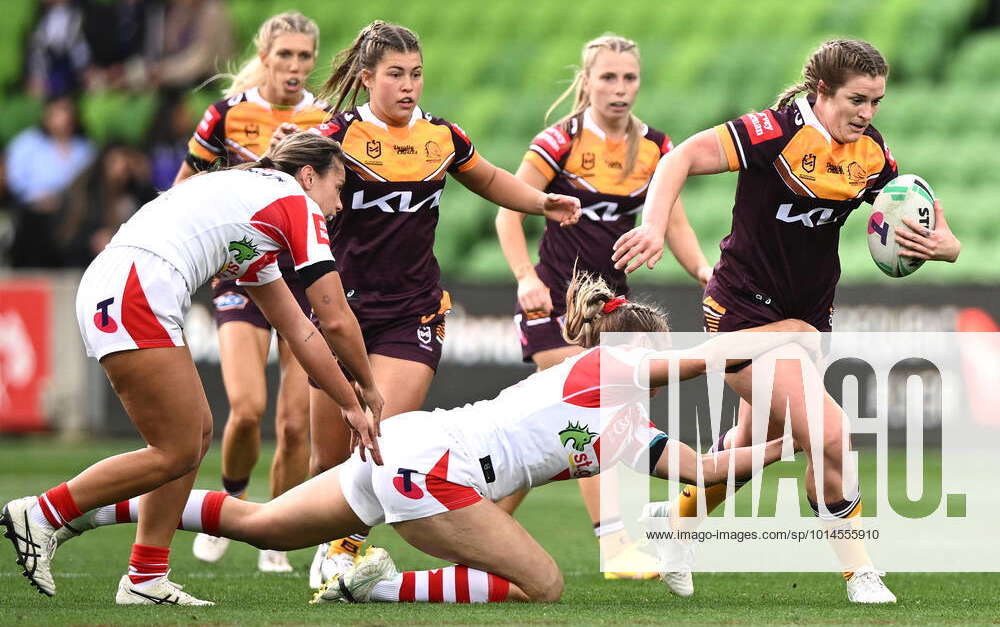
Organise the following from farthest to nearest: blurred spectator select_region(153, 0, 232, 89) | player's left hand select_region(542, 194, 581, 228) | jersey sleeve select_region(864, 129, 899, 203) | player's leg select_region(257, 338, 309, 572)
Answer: blurred spectator select_region(153, 0, 232, 89), player's leg select_region(257, 338, 309, 572), player's left hand select_region(542, 194, 581, 228), jersey sleeve select_region(864, 129, 899, 203)

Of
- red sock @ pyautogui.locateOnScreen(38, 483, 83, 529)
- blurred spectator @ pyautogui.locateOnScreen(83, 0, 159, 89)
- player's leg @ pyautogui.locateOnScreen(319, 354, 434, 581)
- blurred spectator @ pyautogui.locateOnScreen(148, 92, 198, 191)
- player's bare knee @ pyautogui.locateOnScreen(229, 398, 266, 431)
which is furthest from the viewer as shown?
blurred spectator @ pyautogui.locateOnScreen(83, 0, 159, 89)

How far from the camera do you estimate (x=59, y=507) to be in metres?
5.30

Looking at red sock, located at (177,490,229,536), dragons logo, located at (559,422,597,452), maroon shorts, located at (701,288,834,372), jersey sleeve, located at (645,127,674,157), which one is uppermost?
jersey sleeve, located at (645,127,674,157)

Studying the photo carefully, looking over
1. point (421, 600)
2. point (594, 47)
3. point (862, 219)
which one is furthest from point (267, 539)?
point (862, 219)

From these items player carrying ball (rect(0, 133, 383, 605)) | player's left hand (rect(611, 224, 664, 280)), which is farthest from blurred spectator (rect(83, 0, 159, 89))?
player's left hand (rect(611, 224, 664, 280))

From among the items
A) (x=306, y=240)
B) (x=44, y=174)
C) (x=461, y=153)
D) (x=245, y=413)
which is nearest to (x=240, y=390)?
(x=245, y=413)

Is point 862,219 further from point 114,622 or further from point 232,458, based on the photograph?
point 114,622

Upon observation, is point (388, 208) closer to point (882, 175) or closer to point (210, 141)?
point (210, 141)

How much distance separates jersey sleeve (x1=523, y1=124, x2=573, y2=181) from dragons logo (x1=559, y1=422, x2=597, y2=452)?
2062 mm

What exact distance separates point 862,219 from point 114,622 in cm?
1178

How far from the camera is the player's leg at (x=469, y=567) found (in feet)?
17.4

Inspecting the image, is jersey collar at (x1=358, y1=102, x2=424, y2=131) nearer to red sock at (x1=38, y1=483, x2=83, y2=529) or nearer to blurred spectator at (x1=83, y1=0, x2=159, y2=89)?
red sock at (x1=38, y1=483, x2=83, y2=529)

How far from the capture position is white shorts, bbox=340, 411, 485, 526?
5246 millimetres

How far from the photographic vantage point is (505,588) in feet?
17.6
